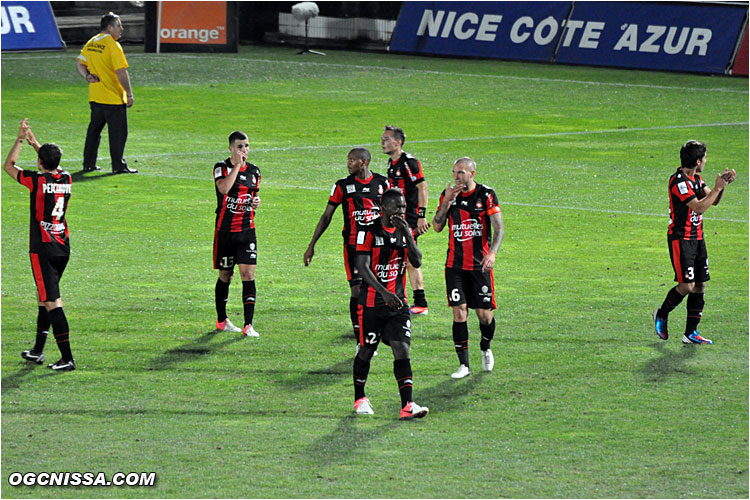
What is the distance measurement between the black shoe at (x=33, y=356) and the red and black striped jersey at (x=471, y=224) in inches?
154

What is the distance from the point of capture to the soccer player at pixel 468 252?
995cm

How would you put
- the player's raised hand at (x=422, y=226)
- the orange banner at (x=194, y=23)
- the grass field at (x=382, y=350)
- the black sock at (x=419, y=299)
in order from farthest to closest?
the orange banner at (x=194, y=23)
the black sock at (x=419, y=299)
the player's raised hand at (x=422, y=226)
the grass field at (x=382, y=350)

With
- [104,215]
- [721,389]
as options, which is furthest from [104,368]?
[104,215]

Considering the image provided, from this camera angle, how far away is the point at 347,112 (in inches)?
1088

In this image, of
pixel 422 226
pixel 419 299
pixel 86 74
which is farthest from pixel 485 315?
pixel 86 74

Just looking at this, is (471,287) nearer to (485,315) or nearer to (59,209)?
(485,315)

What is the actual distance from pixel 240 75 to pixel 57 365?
80.1ft

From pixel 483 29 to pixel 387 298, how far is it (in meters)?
31.4

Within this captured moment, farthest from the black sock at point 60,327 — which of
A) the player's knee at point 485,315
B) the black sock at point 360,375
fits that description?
the player's knee at point 485,315

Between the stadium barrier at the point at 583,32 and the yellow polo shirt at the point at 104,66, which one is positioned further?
the stadium barrier at the point at 583,32

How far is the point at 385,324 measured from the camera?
900cm

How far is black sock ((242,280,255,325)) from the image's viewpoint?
37.5ft

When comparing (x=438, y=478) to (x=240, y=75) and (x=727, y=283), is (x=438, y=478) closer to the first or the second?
(x=727, y=283)

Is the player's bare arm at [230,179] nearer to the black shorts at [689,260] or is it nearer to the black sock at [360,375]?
the black sock at [360,375]
